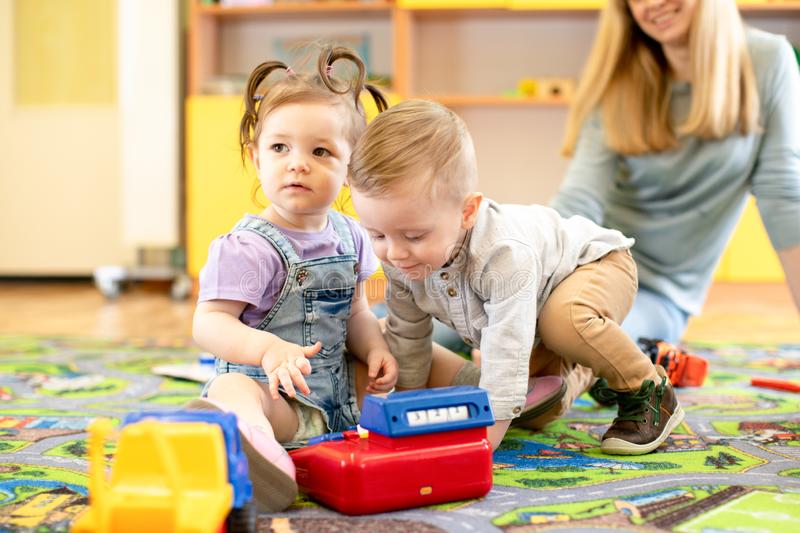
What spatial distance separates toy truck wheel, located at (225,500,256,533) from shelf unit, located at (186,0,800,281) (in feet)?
6.95

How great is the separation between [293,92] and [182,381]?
2.14 feet

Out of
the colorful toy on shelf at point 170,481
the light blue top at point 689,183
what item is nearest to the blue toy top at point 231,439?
the colorful toy on shelf at point 170,481

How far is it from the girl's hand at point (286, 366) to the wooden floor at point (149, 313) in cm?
119

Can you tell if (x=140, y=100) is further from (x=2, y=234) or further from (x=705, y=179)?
(x=705, y=179)

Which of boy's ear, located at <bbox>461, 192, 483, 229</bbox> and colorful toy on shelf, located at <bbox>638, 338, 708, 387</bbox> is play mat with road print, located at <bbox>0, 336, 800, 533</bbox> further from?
boy's ear, located at <bbox>461, 192, 483, 229</bbox>

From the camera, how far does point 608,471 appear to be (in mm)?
891

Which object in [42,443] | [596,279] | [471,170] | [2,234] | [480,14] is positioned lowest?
[2,234]

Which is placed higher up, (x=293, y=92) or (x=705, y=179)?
(x=293, y=92)

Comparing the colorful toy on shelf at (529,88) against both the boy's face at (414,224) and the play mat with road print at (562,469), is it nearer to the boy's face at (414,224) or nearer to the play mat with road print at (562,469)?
the play mat with road print at (562,469)

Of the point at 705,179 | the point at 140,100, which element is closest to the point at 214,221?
the point at 140,100

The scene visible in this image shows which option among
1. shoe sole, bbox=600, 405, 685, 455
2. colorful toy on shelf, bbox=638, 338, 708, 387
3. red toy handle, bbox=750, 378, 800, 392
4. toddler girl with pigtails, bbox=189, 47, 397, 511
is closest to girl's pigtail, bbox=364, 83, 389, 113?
toddler girl with pigtails, bbox=189, 47, 397, 511

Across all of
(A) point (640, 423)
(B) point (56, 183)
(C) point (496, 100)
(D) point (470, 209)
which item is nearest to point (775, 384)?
(A) point (640, 423)

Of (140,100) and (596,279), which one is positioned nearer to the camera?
(596,279)

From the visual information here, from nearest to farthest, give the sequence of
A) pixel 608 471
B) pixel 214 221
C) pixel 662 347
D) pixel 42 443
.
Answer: pixel 608 471
pixel 42 443
pixel 662 347
pixel 214 221
